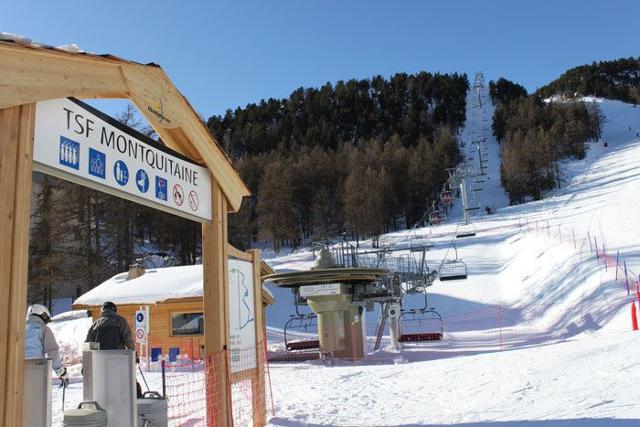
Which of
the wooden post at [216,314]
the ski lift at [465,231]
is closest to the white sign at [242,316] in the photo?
the wooden post at [216,314]

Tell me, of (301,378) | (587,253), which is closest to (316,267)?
(301,378)

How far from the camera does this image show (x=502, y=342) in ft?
59.6

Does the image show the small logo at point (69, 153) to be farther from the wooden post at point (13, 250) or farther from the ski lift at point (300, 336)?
the ski lift at point (300, 336)

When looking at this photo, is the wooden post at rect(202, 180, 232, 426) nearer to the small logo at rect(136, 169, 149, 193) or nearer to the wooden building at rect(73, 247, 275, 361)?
the small logo at rect(136, 169, 149, 193)

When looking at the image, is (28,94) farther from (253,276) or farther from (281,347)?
(281,347)

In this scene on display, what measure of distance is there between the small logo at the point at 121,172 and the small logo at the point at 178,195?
85cm

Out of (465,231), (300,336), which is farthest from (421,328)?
(465,231)

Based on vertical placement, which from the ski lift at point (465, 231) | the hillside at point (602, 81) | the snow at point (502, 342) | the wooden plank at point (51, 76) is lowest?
the snow at point (502, 342)

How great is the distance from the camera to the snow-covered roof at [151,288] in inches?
730

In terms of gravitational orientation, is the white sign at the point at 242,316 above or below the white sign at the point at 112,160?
below

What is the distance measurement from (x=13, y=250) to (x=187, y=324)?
1540cm

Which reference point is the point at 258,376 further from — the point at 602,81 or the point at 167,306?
the point at 602,81

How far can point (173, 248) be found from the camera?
139 feet

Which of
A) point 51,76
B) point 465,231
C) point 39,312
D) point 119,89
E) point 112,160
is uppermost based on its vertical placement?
point 465,231
